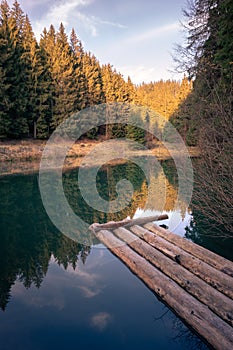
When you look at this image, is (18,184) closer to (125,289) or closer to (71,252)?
(71,252)

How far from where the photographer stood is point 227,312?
385 cm

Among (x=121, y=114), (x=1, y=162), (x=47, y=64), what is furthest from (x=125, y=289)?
(x=121, y=114)

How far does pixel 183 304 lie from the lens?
13.6 ft

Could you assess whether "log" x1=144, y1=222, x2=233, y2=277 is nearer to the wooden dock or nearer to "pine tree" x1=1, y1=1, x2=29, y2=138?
the wooden dock

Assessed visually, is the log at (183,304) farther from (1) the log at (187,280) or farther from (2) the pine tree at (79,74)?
(2) the pine tree at (79,74)

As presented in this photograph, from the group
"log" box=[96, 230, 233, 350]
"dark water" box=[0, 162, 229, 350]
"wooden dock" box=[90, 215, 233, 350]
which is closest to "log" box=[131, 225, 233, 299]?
"wooden dock" box=[90, 215, 233, 350]

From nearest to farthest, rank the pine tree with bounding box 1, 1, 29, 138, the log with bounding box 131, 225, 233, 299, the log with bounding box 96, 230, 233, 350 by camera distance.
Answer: the log with bounding box 96, 230, 233, 350
the log with bounding box 131, 225, 233, 299
the pine tree with bounding box 1, 1, 29, 138

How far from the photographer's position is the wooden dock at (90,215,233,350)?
3.73 meters

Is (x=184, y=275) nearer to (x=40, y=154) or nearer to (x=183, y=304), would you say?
(x=183, y=304)

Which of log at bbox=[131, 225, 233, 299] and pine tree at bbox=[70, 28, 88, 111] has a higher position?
pine tree at bbox=[70, 28, 88, 111]

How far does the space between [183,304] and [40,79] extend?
102 ft

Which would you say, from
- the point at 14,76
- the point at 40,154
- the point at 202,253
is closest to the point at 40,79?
the point at 14,76

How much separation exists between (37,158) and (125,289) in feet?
72.9

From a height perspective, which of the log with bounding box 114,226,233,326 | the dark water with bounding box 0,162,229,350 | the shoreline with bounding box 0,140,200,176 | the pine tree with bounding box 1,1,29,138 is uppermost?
the pine tree with bounding box 1,1,29,138
